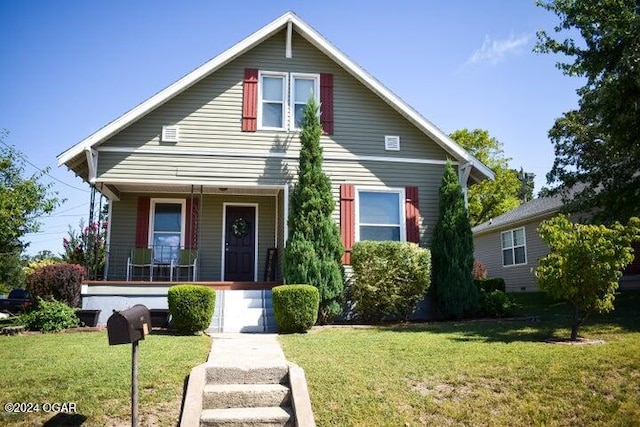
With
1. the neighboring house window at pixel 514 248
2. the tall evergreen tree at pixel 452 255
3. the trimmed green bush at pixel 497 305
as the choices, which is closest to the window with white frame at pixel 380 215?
the tall evergreen tree at pixel 452 255

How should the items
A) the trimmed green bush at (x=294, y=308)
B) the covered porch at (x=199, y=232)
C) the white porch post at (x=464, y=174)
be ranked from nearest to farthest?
→ 1. the trimmed green bush at (x=294, y=308)
2. the white porch post at (x=464, y=174)
3. the covered porch at (x=199, y=232)

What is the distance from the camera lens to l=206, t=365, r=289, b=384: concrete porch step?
539 cm

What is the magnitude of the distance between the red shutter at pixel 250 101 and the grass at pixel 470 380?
5920mm

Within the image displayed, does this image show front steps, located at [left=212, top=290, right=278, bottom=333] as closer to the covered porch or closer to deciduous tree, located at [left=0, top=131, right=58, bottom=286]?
the covered porch

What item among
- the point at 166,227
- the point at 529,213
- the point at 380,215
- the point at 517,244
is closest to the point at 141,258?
the point at 166,227

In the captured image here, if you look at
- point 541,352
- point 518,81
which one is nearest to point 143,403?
point 541,352

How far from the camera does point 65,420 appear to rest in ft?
14.2

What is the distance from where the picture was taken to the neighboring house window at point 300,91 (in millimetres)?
12203

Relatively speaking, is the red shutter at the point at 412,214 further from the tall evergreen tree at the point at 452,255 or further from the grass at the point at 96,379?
the grass at the point at 96,379

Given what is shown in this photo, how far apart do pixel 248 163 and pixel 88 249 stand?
14.0ft

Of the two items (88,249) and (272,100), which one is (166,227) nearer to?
(88,249)

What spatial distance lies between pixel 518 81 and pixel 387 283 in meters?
6.35

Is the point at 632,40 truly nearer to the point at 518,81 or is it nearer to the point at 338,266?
the point at 518,81

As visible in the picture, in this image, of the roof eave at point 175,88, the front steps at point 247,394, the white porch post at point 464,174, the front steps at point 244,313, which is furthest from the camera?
the white porch post at point 464,174
